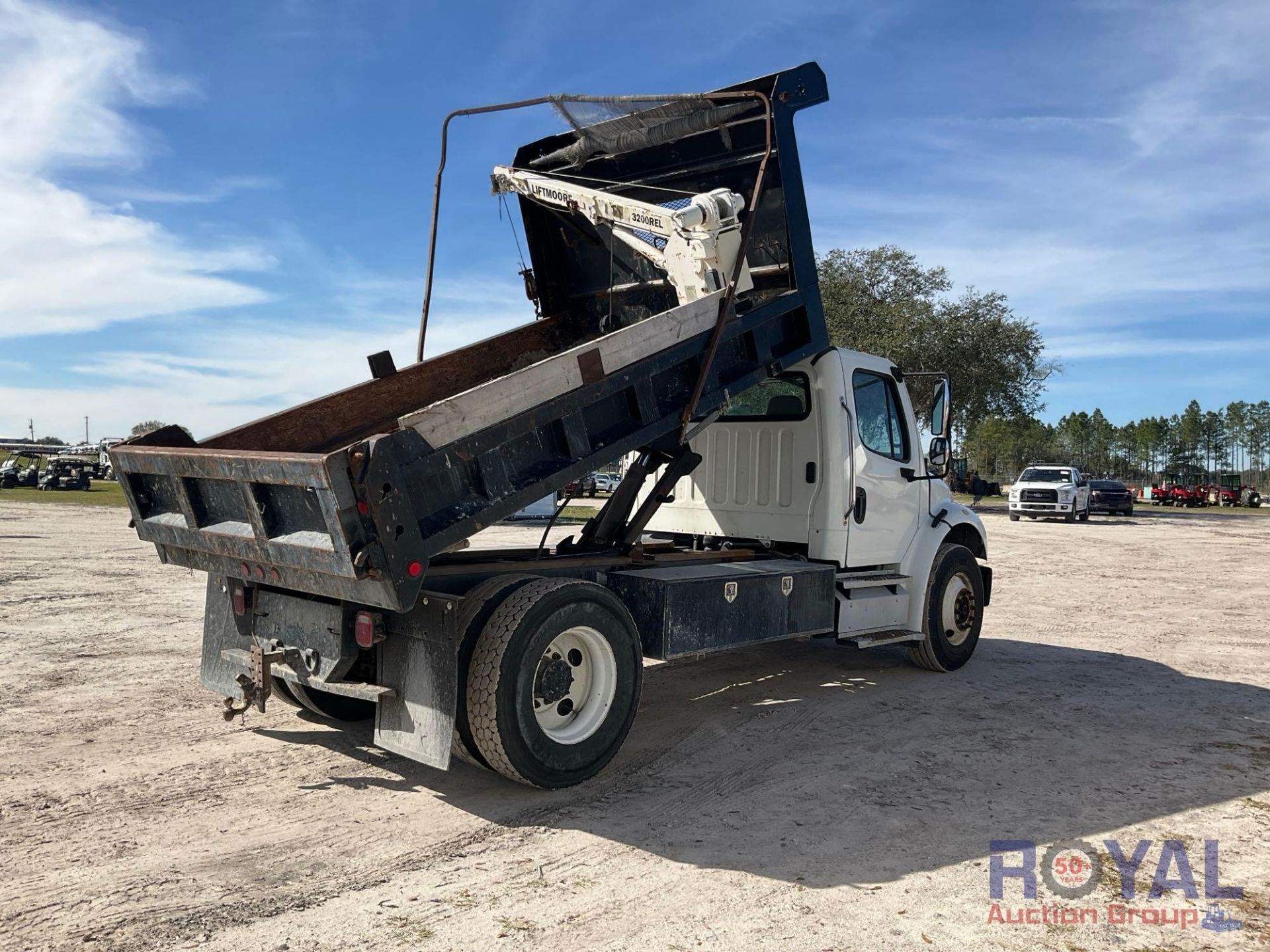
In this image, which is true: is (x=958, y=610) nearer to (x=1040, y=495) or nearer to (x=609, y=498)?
(x=609, y=498)

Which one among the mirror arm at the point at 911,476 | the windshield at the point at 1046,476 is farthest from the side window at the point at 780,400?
the windshield at the point at 1046,476

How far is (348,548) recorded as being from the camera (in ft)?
13.5

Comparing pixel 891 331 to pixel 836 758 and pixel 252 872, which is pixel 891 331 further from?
pixel 252 872

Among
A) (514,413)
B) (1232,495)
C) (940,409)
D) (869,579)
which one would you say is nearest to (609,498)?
(514,413)

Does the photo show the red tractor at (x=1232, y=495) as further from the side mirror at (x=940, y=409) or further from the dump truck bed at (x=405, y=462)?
the dump truck bed at (x=405, y=462)

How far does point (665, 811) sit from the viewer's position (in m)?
4.78

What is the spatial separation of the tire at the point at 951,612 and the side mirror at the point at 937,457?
64 centimetres

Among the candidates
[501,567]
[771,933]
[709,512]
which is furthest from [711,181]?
[771,933]

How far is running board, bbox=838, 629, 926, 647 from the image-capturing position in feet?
23.7

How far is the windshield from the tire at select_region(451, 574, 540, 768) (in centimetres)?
3180

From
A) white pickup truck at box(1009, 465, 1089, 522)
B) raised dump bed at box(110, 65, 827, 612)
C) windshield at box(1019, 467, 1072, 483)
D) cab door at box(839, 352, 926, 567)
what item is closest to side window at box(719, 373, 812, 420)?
cab door at box(839, 352, 926, 567)

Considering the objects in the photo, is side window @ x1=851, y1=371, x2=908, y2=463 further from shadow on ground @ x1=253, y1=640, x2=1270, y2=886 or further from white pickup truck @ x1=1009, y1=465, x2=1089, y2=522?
white pickup truck @ x1=1009, y1=465, x2=1089, y2=522

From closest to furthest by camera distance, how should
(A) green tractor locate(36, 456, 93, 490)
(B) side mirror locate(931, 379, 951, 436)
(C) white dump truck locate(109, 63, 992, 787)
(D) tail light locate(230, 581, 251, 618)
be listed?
(C) white dump truck locate(109, 63, 992, 787), (D) tail light locate(230, 581, 251, 618), (B) side mirror locate(931, 379, 951, 436), (A) green tractor locate(36, 456, 93, 490)

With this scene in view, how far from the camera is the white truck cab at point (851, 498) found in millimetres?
7223
